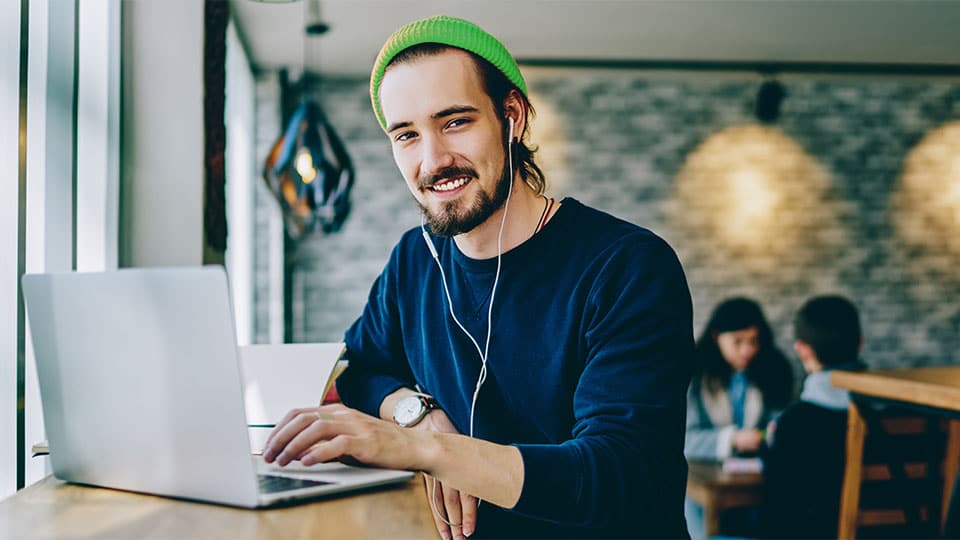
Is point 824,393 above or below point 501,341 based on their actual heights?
below

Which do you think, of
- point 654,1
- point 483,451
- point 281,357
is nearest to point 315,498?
A: point 483,451

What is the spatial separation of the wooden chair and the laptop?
2.05 m

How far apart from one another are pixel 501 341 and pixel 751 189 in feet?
14.7

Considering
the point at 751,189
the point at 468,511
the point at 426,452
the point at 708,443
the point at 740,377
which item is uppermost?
the point at 751,189

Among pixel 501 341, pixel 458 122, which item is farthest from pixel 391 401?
pixel 458 122

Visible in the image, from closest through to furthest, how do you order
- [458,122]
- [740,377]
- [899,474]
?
[458,122], [899,474], [740,377]

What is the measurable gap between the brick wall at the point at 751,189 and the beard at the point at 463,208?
372cm

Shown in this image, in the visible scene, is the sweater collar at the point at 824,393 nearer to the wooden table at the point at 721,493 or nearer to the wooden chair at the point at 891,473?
the wooden chair at the point at 891,473

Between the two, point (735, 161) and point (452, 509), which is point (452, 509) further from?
point (735, 161)

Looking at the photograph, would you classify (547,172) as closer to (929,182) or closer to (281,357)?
(929,182)

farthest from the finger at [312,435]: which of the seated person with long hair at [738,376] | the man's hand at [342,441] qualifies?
the seated person with long hair at [738,376]

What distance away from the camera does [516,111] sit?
1.43 metres

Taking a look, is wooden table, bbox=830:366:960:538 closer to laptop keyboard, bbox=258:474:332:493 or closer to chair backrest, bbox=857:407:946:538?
chair backrest, bbox=857:407:946:538

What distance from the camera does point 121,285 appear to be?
986mm
